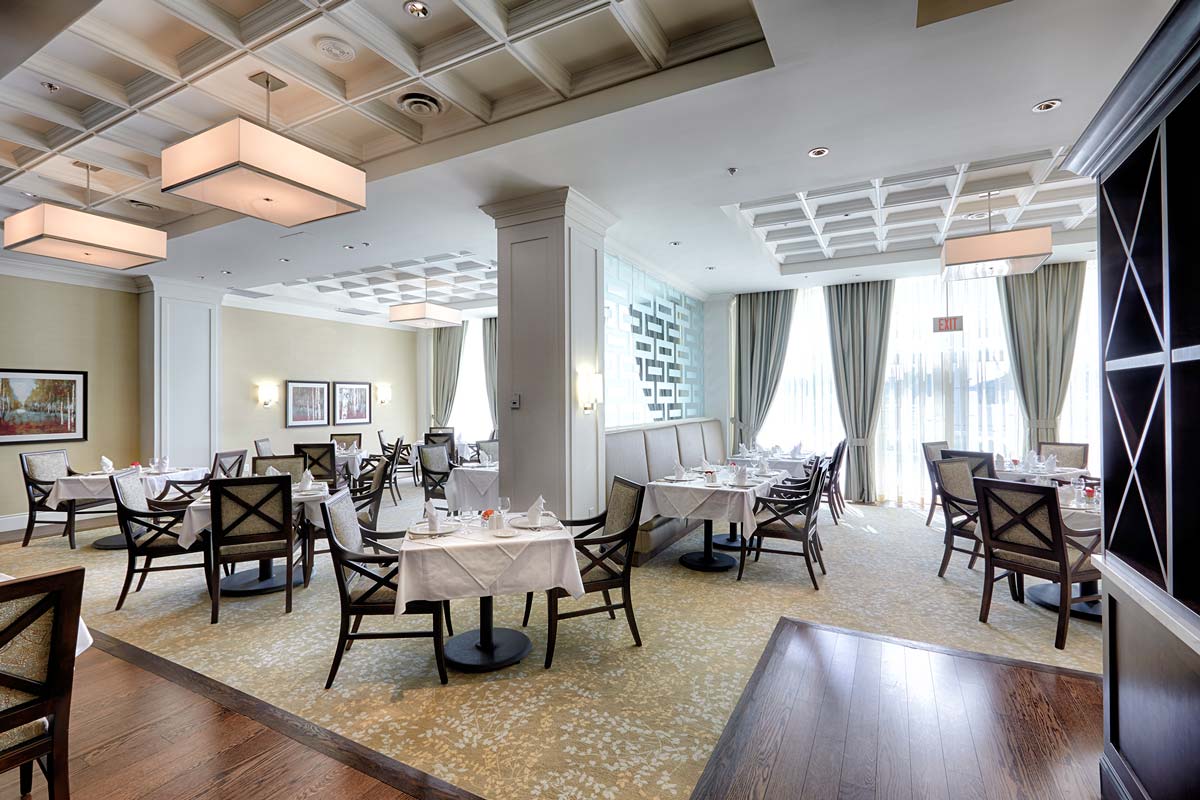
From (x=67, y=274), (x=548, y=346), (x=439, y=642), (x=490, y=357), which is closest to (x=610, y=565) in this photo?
(x=439, y=642)

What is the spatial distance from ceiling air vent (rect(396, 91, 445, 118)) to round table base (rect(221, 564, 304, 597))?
369cm

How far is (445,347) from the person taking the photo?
1242cm

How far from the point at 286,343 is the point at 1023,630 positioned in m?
10.9

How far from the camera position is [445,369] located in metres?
12.5

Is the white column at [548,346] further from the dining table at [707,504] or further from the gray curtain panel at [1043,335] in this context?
the gray curtain panel at [1043,335]

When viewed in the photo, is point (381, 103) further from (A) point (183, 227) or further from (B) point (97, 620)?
(B) point (97, 620)

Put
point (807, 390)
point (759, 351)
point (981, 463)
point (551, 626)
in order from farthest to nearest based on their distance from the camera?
point (759, 351) → point (807, 390) → point (981, 463) → point (551, 626)

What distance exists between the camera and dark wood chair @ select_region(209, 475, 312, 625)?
4.05m

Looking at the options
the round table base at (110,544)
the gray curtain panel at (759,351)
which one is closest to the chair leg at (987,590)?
the gray curtain panel at (759,351)

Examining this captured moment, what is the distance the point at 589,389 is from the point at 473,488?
1964 millimetres

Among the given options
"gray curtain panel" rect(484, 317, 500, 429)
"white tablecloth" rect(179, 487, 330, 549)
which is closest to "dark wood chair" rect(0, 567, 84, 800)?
"white tablecloth" rect(179, 487, 330, 549)

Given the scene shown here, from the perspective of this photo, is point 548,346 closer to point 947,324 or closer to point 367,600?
point 367,600

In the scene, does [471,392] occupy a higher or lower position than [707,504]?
higher

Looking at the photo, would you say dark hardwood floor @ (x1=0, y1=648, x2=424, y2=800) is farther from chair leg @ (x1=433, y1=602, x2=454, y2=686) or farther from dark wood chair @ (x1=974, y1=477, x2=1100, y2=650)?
dark wood chair @ (x1=974, y1=477, x2=1100, y2=650)
